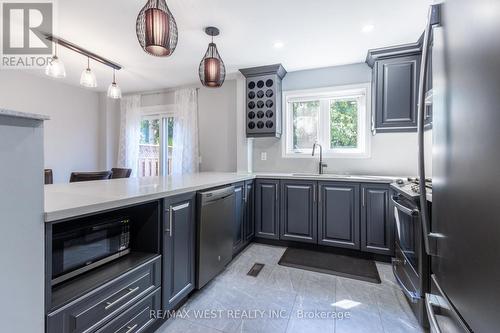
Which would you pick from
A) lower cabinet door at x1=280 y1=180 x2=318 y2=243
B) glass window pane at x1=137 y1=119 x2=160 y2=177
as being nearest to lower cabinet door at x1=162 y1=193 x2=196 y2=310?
lower cabinet door at x1=280 y1=180 x2=318 y2=243

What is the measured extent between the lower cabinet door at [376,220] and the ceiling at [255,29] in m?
1.65

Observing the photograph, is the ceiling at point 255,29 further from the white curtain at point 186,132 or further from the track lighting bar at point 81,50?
the white curtain at point 186,132

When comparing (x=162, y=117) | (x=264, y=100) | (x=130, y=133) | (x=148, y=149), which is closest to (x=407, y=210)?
(x=264, y=100)

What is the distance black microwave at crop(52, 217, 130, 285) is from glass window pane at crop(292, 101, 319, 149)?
2.73 meters

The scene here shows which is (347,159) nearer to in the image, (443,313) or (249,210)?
(249,210)

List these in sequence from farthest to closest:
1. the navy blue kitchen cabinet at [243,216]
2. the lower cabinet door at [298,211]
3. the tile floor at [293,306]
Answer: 1. the lower cabinet door at [298,211]
2. the navy blue kitchen cabinet at [243,216]
3. the tile floor at [293,306]

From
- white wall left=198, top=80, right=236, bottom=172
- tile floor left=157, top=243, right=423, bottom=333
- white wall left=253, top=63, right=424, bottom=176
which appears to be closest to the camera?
tile floor left=157, top=243, right=423, bottom=333

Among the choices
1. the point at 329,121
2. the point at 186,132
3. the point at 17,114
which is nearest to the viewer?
the point at 17,114

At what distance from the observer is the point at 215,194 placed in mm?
2062

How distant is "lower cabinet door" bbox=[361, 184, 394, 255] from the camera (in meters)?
2.57

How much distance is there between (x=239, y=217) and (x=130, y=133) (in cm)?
323

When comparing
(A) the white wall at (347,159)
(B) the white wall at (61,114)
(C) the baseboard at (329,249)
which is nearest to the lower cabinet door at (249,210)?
(C) the baseboard at (329,249)

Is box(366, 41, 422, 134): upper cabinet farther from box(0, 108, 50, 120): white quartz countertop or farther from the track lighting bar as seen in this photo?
the track lighting bar

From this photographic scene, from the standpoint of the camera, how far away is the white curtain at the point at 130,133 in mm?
4715
